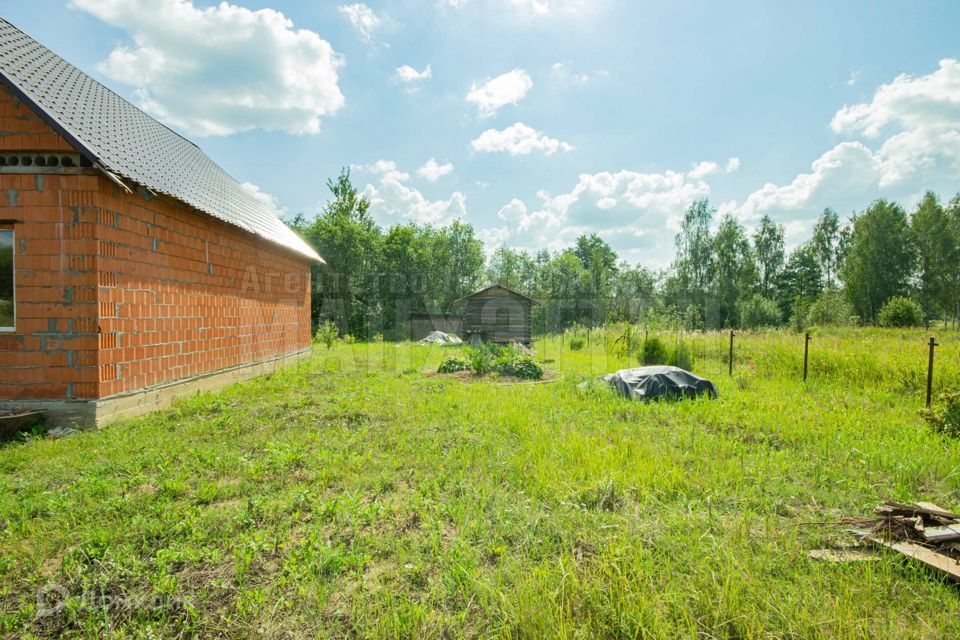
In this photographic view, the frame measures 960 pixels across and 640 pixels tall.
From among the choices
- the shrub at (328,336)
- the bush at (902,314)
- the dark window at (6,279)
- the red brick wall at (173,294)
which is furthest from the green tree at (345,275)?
the bush at (902,314)

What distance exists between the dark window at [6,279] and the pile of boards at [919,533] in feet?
35.3

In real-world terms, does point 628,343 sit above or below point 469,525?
above

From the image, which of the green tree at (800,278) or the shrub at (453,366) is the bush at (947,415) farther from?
the green tree at (800,278)

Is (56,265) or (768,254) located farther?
(768,254)

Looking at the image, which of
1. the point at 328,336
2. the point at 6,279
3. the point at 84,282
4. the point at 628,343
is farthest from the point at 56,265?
the point at 628,343

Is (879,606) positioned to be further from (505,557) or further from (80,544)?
(80,544)

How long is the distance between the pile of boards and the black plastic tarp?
4.81 m

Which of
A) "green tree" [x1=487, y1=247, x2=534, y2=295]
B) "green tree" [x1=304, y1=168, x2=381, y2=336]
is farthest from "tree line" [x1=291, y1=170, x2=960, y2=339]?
"green tree" [x1=487, y1=247, x2=534, y2=295]

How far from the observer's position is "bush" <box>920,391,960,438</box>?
5578 millimetres

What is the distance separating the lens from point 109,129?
25.1 feet

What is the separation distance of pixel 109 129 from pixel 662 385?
11680 mm

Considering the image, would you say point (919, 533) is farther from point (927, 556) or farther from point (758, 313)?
point (758, 313)

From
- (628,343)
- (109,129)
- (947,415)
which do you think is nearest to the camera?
(947,415)

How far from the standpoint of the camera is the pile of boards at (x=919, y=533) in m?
2.77
